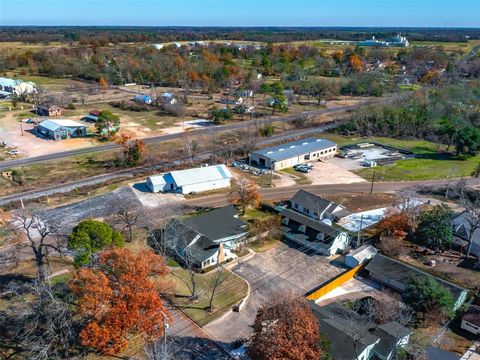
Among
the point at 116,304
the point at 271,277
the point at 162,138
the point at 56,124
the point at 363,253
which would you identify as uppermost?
the point at 116,304

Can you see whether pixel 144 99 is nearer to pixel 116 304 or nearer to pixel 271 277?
pixel 271 277

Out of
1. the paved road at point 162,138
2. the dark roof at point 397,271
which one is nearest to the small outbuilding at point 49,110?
the paved road at point 162,138

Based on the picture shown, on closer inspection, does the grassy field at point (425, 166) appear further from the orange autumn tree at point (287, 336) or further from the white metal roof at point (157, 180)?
the orange autumn tree at point (287, 336)

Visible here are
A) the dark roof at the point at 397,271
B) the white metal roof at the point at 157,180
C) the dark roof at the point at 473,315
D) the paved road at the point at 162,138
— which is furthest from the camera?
the paved road at the point at 162,138

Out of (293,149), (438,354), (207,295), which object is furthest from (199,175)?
(438,354)

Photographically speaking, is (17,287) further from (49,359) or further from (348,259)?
(348,259)

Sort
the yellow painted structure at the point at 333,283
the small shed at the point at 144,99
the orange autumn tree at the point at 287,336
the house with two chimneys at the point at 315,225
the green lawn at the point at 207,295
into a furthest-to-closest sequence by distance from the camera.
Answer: the small shed at the point at 144,99 → the house with two chimneys at the point at 315,225 → the yellow painted structure at the point at 333,283 → the green lawn at the point at 207,295 → the orange autumn tree at the point at 287,336

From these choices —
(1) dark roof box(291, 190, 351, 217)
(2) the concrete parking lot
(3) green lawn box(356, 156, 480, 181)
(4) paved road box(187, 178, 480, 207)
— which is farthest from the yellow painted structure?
(3) green lawn box(356, 156, 480, 181)
